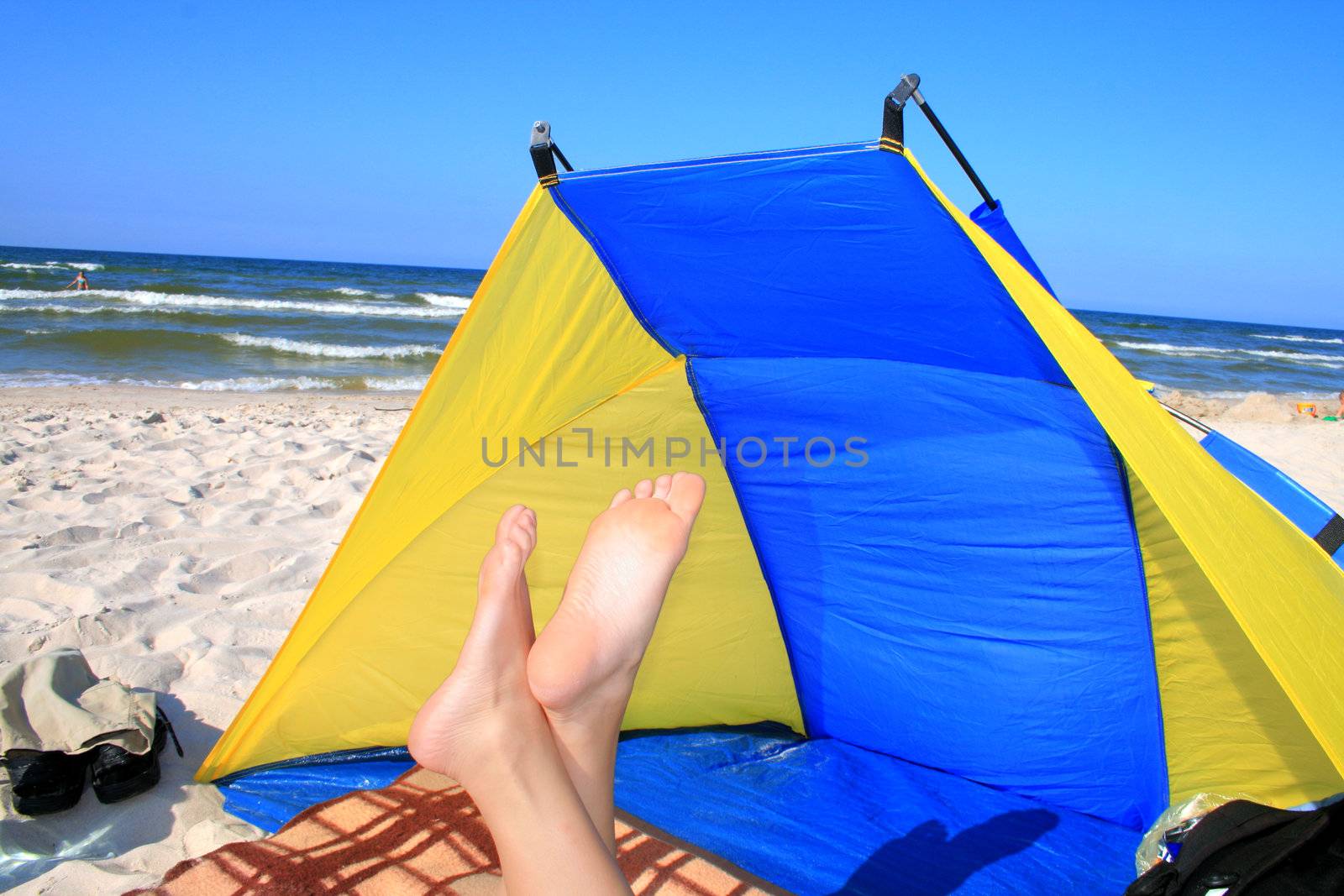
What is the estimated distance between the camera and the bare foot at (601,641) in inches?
47.4

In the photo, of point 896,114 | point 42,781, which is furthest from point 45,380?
point 896,114

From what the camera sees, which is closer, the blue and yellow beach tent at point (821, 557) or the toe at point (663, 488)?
the toe at point (663, 488)

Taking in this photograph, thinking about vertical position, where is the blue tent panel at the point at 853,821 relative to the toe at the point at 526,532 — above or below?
below

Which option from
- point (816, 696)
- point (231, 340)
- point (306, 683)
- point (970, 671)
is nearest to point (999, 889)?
point (970, 671)

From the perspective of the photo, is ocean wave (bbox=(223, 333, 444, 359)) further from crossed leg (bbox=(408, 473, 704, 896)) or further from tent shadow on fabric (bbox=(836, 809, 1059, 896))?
crossed leg (bbox=(408, 473, 704, 896))

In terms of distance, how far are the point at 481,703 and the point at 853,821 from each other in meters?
1.21

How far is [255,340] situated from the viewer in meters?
10.9

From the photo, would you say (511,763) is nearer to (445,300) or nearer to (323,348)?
(323,348)

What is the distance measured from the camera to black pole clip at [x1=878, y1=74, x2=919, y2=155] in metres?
1.48

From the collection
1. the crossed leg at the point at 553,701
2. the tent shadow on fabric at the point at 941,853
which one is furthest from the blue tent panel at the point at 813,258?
the tent shadow on fabric at the point at 941,853

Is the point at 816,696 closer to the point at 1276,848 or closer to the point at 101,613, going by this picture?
the point at 1276,848

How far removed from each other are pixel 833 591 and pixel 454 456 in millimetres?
1024

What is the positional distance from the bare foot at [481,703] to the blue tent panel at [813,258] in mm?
815

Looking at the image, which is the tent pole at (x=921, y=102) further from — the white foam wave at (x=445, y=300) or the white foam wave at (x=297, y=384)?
the white foam wave at (x=445, y=300)
